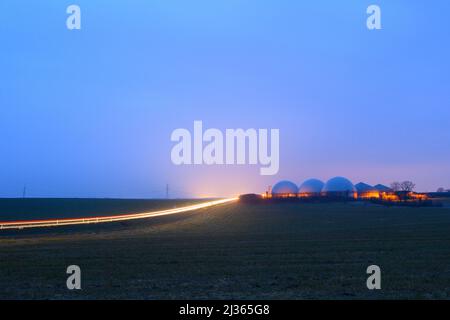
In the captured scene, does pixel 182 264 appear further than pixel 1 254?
No

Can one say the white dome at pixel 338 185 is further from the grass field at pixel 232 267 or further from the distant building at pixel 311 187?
the grass field at pixel 232 267

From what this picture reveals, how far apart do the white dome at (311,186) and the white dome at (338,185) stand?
378 centimetres

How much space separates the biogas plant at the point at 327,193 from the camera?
9433 cm

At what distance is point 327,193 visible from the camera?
11156cm

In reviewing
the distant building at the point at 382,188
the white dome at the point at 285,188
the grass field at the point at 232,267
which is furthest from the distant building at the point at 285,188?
the grass field at the point at 232,267

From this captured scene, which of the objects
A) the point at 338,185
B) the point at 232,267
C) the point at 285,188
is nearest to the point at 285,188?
the point at 285,188

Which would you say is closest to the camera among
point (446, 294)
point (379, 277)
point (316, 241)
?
point (446, 294)

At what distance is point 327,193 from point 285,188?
56.0 feet

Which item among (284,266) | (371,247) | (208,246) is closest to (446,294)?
(284,266)

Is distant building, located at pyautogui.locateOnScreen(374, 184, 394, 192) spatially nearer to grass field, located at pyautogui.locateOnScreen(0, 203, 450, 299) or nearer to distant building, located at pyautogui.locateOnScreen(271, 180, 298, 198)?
distant building, located at pyautogui.locateOnScreen(271, 180, 298, 198)
